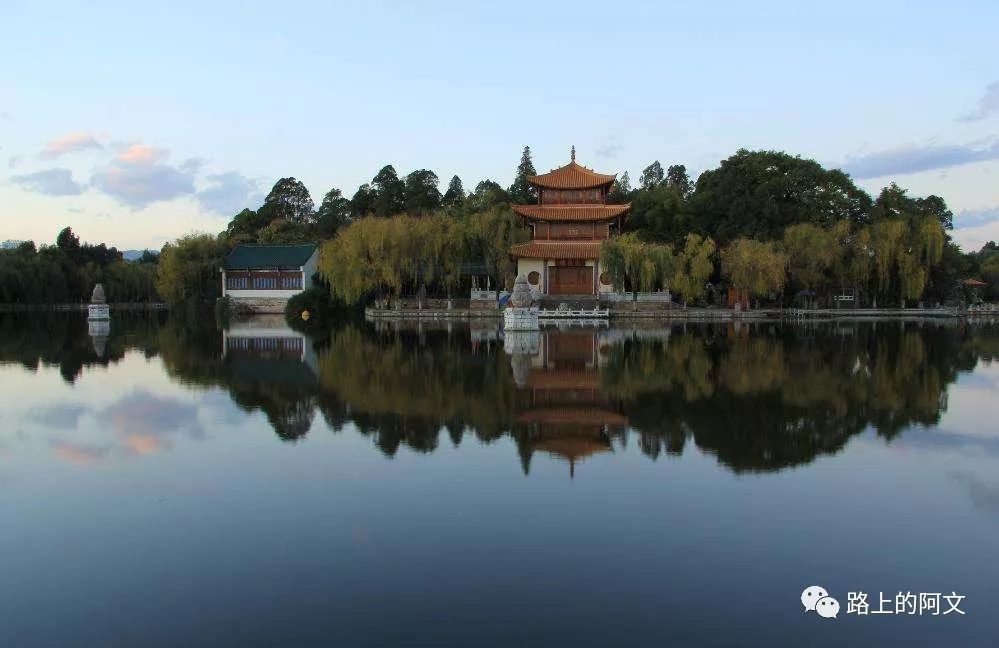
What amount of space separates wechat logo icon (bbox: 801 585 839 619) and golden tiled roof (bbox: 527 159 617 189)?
122 feet

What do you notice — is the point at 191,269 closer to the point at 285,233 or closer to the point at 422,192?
the point at 285,233

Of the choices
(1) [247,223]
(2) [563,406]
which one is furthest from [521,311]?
(1) [247,223]

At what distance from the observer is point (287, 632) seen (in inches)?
178

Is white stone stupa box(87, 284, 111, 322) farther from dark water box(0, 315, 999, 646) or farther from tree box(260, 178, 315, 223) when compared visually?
tree box(260, 178, 315, 223)

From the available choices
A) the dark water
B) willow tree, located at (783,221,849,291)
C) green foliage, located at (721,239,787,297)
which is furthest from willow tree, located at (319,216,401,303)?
the dark water

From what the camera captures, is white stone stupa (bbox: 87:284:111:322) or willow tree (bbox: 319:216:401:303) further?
willow tree (bbox: 319:216:401:303)

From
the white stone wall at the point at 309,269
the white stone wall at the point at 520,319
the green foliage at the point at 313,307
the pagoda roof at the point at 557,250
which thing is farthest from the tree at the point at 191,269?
the white stone wall at the point at 520,319

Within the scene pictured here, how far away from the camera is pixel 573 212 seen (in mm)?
40969

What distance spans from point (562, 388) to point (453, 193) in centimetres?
4862

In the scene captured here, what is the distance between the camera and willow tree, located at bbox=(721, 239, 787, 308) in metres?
35.2

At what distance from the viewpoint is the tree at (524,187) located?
51.2 meters

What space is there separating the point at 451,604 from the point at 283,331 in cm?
2673

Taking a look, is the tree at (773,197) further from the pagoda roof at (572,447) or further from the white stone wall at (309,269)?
the pagoda roof at (572,447)

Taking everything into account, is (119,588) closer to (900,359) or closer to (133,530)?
(133,530)
